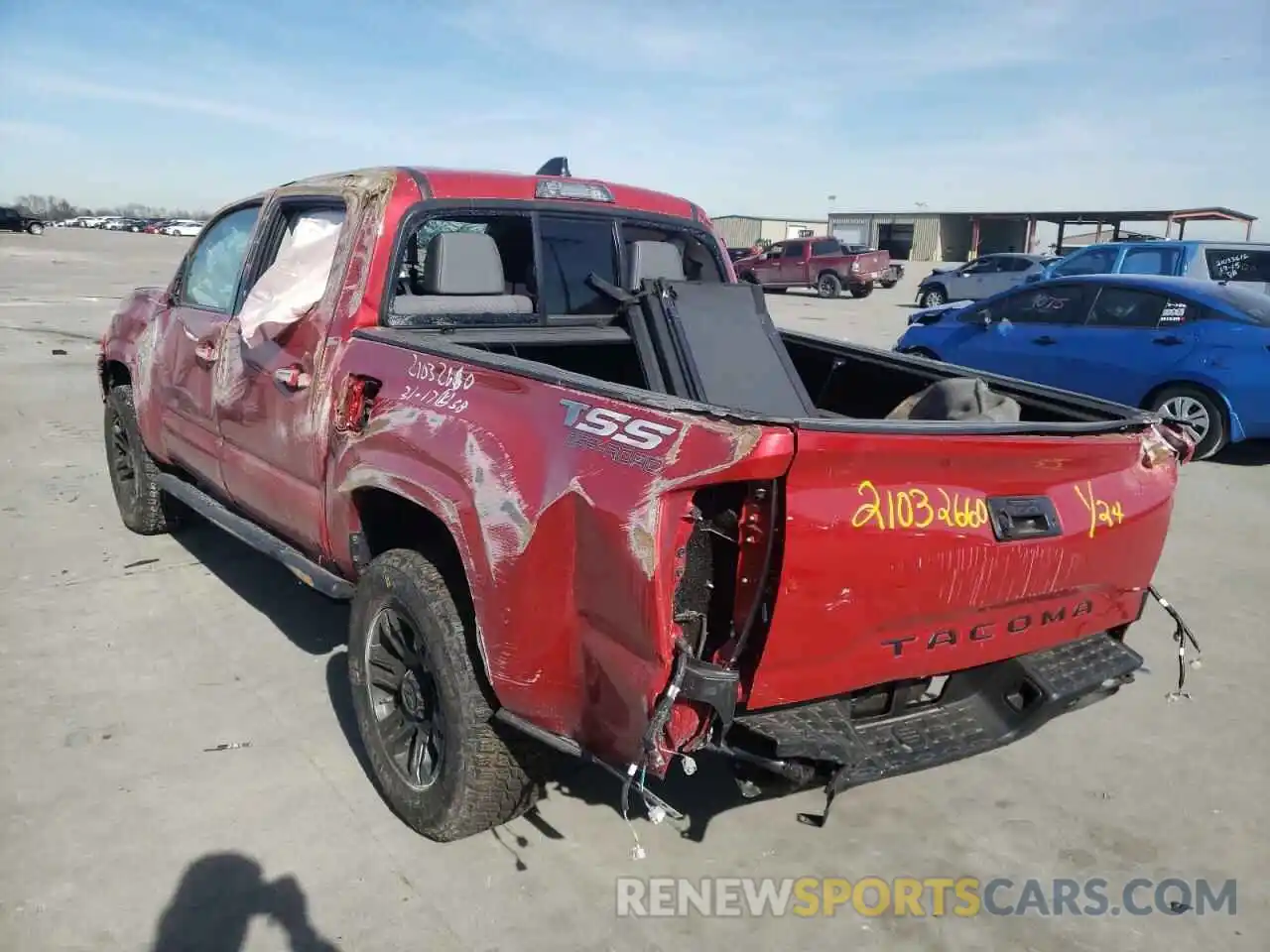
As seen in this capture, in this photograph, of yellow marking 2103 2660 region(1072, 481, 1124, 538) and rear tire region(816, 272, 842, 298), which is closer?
yellow marking 2103 2660 region(1072, 481, 1124, 538)

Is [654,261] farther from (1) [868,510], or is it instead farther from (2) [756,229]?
(2) [756,229]

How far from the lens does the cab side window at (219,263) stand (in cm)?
436

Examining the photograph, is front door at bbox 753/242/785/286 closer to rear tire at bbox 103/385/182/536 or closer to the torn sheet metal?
rear tire at bbox 103/385/182/536

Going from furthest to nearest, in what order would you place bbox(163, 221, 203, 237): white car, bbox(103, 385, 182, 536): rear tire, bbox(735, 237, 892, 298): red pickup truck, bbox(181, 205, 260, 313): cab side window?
bbox(163, 221, 203, 237): white car, bbox(735, 237, 892, 298): red pickup truck, bbox(103, 385, 182, 536): rear tire, bbox(181, 205, 260, 313): cab side window

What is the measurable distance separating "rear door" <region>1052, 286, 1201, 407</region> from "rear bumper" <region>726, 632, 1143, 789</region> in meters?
6.25

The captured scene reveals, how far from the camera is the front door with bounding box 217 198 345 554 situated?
341cm

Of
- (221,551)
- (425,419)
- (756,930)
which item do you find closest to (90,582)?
(221,551)

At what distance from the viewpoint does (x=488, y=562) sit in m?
2.51

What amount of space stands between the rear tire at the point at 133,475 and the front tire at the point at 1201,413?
742 centimetres

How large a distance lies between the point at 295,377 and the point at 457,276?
741 millimetres

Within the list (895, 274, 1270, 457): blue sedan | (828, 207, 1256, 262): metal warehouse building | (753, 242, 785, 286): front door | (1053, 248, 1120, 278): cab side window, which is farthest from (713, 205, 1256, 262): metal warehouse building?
(895, 274, 1270, 457): blue sedan

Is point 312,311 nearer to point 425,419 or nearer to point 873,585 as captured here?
point 425,419

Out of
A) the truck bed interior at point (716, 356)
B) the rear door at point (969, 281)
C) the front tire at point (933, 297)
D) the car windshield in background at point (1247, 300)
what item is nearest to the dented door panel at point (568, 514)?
the truck bed interior at point (716, 356)
